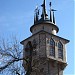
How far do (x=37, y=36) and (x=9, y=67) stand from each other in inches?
1054

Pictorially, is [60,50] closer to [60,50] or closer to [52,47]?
[60,50]

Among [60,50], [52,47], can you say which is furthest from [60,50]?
[52,47]

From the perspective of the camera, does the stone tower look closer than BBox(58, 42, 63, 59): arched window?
Yes

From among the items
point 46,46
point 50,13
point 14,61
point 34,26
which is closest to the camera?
point 14,61

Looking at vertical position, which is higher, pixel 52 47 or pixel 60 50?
pixel 52 47

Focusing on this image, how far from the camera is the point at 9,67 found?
1739cm

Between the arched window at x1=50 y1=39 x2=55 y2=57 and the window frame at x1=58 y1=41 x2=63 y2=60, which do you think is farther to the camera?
the window frame at x1=58 y1=41 x2=63 y2=60

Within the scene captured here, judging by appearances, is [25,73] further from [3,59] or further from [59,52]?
[59,52]

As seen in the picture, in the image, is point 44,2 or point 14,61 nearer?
point 14,61

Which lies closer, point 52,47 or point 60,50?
point 52,47

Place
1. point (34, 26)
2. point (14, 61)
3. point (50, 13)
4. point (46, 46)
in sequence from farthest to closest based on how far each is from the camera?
point (50, 13) → point (34, 26) → point (46, 46) → point (14, 61)

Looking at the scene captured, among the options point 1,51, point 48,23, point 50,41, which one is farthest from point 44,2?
point 1,51

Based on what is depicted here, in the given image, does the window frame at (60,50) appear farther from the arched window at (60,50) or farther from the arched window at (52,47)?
the arched window at (52,47)

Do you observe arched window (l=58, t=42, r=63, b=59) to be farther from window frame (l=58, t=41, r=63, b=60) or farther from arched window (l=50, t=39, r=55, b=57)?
arched window (l=50, t=39, r=55, b=57)
